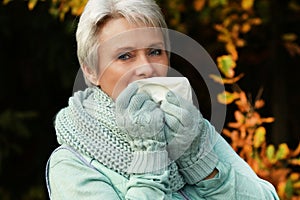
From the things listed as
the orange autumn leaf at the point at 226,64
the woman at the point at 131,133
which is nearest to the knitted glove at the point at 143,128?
the woman at the point at 131,133

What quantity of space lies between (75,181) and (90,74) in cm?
31

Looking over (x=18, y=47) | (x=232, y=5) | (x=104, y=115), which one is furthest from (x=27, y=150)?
(x=104, y=115)

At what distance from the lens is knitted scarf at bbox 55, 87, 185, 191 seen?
5.34ft

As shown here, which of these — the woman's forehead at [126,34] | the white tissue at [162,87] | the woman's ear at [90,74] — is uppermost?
the woman's forehead at [126,34]

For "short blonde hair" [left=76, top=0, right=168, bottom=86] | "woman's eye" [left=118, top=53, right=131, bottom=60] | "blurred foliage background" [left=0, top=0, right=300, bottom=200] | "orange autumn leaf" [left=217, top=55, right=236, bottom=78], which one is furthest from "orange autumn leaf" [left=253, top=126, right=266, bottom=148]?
"woman's eye" [left=118, top=53, right=131, bottom=60]

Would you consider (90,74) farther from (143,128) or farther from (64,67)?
(64,67)

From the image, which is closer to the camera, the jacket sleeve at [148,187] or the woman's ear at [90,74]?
the jacket sleeve at [148,187]

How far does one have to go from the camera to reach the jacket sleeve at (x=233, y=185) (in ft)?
5.41

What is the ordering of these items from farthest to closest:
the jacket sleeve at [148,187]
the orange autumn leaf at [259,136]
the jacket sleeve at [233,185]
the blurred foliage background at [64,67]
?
1. the blurred foliage background at [64,67]
2. the orange autumn leaf at [259,136]
3. the jacket sleeve at [233,185]
4. the jacket sleeve at [148,187]

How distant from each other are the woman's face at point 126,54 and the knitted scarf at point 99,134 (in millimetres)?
53

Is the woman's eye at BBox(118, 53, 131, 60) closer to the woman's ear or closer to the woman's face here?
the woman's face

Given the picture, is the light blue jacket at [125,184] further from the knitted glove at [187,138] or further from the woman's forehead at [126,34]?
the woman's forehead at [126,34]

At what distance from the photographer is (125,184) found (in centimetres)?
161

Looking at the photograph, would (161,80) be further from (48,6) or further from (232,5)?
(48,6)
